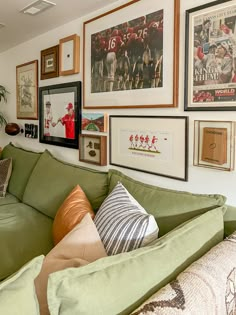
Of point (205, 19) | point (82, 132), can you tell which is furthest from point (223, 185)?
point (82, 132)

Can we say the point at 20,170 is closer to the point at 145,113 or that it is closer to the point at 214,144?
the point at 145,113

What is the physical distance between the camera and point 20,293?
0.66 meters

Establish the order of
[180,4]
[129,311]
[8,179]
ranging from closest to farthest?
[129,311] < [180,4] < [8,179]

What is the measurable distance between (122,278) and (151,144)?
46.4 inches

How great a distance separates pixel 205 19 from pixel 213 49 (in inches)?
7.0

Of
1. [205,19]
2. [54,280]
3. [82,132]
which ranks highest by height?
[205,19]

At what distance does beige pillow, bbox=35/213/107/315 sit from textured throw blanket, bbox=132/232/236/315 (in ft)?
1.00

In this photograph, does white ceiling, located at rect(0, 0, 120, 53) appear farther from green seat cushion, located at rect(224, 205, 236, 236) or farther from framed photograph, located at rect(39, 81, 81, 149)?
green seat cushion, located at rect(224, 205, 236, 236)

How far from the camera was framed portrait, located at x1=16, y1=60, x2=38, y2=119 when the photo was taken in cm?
307

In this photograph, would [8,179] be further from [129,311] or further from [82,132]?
[129,311]

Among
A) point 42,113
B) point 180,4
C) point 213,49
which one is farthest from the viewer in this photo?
point 42,113

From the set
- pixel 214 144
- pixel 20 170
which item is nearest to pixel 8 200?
pixel 20 170

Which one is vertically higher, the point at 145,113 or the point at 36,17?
the point at 36,17

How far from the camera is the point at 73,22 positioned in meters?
2.47
